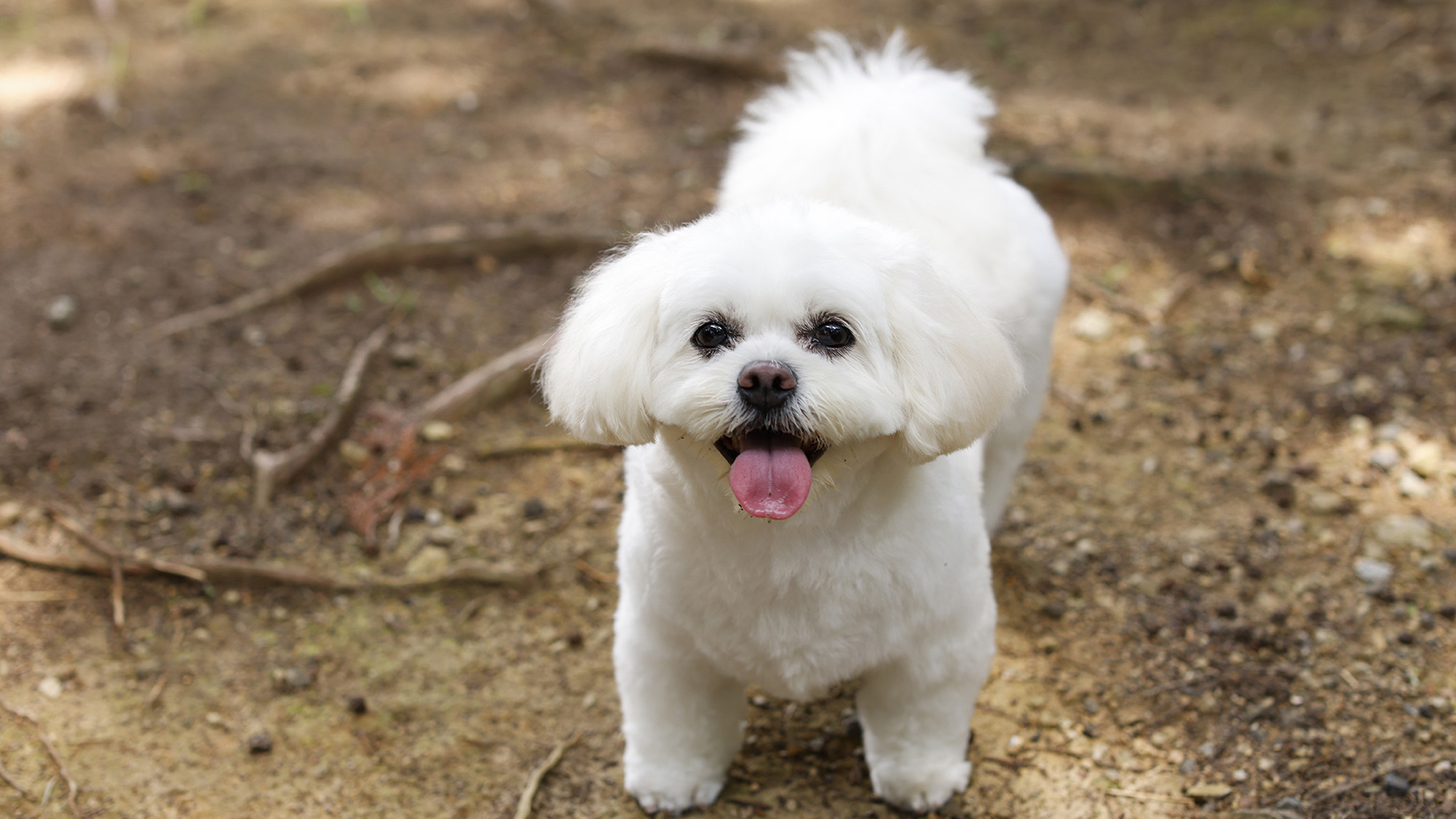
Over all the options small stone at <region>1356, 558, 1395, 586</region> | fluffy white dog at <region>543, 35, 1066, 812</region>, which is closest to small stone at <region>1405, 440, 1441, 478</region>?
small stone at <region>1356, 558, 1395, 586</region>

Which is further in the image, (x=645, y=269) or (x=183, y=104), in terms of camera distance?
(x=183, y=104)

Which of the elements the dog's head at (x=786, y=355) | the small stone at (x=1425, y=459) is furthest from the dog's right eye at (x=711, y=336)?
the small stone at (x=1425, y=459)

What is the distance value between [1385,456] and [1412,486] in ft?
0.50

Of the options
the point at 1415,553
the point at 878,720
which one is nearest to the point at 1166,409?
the point at 1415,553

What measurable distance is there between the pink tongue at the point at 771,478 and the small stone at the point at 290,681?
5.86 feet

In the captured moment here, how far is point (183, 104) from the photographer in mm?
6281

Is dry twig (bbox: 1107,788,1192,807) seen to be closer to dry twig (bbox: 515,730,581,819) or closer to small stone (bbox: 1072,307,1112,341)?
dry twig (bbox: 515,730,581,819)

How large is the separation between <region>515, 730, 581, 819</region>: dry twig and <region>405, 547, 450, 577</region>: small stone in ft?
2.74

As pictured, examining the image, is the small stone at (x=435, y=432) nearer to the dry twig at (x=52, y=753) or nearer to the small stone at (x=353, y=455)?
the small stone at (x=353, y=455)

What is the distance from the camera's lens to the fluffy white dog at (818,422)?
2.15 metres

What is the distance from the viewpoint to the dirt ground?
3.02m

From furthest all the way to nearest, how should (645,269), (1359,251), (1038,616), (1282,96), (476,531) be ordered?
(1282,96)
(1359,251)
(476,531)
(1038,616)
(645,269)

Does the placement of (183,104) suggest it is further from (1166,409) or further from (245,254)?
(1166,409)

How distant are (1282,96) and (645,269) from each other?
524 cm
